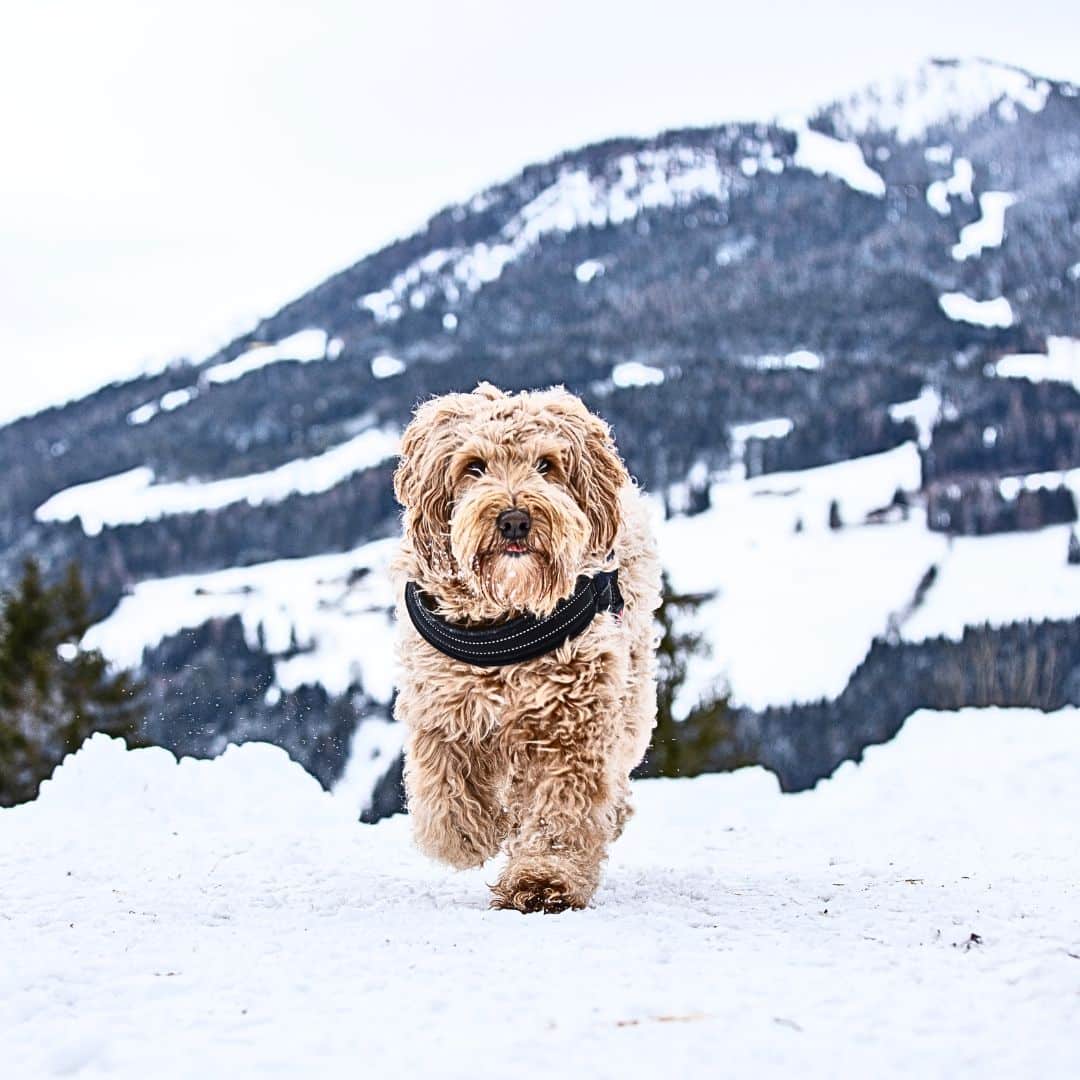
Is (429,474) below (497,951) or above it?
above

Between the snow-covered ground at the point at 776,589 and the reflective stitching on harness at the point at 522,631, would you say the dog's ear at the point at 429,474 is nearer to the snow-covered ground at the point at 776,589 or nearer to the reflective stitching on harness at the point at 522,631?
the reflective stitching on harness at the point at 522,631

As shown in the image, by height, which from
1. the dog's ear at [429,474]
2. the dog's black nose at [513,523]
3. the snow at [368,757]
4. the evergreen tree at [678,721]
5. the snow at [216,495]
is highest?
the snow at [216,495]

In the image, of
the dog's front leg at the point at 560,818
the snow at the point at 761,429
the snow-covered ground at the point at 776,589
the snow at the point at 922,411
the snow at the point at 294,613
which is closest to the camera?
the dog's front leg at the point at 560,818

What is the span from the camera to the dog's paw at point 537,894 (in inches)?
231

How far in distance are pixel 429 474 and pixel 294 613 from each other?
118 meters

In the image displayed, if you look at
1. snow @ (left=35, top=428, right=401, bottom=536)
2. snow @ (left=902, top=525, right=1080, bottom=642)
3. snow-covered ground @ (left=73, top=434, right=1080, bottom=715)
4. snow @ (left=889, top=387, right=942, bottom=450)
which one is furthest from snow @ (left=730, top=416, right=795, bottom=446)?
snow @ (left=902, top=525, right=1080, bottom=642)

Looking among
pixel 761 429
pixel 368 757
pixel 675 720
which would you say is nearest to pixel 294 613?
pixel 368 757

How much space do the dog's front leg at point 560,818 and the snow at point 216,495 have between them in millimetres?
172809

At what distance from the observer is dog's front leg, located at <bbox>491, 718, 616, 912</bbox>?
5.96 m

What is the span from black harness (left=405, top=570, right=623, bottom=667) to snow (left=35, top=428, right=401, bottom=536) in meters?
173

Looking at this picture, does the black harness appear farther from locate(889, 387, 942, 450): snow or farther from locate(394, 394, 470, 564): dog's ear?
locate(889, 387, 942, 450): snow

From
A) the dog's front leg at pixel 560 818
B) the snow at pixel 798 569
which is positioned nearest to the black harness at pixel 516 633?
the dog's front leg at pixel 560 818

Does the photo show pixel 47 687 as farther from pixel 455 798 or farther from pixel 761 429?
pixel 761 429

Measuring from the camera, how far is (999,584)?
112 metres
